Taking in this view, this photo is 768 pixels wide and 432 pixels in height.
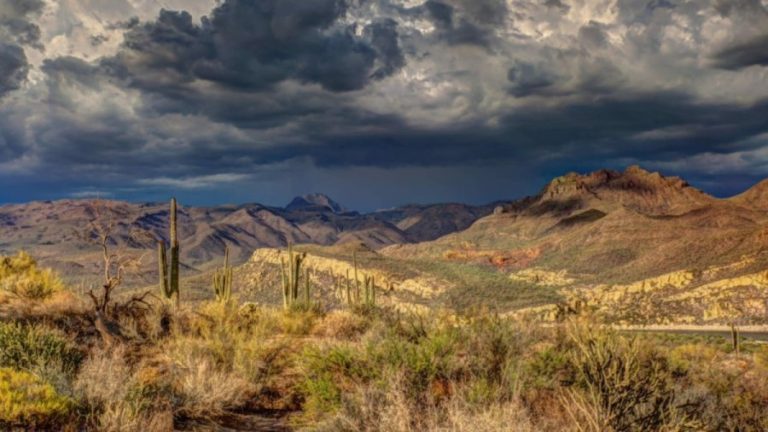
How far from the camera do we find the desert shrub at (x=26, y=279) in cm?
1903

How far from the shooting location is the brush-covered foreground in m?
8.08

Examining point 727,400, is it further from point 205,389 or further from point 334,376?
point 205,389

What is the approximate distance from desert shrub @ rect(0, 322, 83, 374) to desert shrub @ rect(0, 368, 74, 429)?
61.2 inches

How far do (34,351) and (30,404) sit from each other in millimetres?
3505

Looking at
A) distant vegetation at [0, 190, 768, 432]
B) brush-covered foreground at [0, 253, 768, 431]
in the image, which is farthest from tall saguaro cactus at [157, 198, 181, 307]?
brush-covered foreground at [0, 253, 768, 431]

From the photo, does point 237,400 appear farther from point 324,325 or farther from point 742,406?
point 742,406

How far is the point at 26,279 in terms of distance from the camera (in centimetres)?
1989

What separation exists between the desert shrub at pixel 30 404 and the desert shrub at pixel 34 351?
155cm

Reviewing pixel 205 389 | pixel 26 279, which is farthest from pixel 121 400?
pixel 26 279

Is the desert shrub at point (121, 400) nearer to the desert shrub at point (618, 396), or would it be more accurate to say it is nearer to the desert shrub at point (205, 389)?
the desert shrub at point (205, 389)

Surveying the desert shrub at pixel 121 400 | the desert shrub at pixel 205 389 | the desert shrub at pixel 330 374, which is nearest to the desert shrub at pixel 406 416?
the desert shrub at pixel 330 374

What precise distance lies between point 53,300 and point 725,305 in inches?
2987

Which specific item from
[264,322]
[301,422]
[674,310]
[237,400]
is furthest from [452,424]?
[674,310]

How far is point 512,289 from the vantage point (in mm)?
90438
